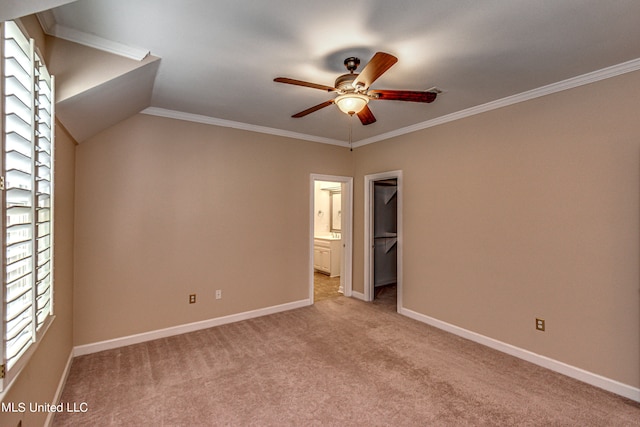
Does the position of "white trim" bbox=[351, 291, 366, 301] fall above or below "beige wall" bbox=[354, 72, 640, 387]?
below

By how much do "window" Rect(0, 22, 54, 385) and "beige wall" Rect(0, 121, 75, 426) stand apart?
184mm

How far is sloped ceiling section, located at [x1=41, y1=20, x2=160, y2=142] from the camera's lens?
2041 millimetres

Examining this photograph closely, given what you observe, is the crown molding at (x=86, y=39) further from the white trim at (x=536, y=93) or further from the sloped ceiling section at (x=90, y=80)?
the white trim at (x=536, y=93)

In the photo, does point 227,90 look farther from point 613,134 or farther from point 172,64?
point 613,134

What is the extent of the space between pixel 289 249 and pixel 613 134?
3.63m

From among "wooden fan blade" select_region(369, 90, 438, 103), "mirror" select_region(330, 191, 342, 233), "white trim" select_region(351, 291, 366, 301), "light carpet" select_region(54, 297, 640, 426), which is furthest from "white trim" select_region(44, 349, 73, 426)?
"mirror" select_region(330, 191, 342, 233)

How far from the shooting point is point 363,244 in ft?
16.4

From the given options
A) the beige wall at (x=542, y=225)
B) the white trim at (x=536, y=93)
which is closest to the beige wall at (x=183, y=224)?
the white trim at (x=536, y=93)

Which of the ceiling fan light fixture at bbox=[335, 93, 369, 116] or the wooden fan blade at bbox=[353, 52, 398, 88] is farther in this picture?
the ceiling fan light fixture at bbox=[335, 93, 369, 116]

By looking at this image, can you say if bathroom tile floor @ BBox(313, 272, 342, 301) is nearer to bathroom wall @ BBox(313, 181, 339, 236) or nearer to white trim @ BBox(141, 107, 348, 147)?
bathroom wall @ BBox(313, 181, 339, 236)

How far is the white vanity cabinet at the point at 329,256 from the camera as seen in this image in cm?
669

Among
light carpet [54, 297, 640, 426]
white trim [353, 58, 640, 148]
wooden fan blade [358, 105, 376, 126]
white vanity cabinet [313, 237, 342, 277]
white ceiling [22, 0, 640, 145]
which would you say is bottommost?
light carpet [54, 297, 640, 426]

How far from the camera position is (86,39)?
208cm

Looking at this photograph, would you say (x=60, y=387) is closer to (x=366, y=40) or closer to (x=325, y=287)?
(x=366, y=40)
